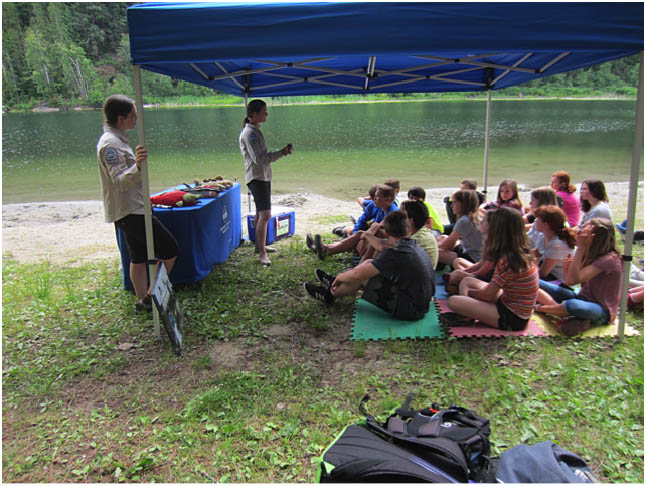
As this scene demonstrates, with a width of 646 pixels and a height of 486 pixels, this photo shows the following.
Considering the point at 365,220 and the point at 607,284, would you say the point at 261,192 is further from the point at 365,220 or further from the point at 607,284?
the point at 607,284

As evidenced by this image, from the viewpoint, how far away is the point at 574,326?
354 cm

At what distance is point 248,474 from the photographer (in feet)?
7.42

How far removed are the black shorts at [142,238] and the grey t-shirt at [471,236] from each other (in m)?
2.94

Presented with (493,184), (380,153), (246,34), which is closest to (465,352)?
(246,34)

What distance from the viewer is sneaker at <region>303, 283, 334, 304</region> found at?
4.28 m

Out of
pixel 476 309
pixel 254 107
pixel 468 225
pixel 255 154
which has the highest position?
Answer: pixel 254 107

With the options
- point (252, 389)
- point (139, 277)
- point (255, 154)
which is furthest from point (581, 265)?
point (139, 277)

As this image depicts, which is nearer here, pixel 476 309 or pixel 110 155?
pixel 110 155

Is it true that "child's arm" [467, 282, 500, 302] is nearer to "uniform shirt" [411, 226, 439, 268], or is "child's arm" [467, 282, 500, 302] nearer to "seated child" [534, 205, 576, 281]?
"uniform shirt" [411, 226, 439, 268]

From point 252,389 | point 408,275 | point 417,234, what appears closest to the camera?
point 252,389

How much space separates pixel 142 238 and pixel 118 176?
0.57 meters

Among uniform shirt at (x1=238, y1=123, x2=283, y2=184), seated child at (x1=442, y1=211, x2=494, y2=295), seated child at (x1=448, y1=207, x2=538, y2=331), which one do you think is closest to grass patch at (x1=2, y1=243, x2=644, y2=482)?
seated child at (x1=448, y1=207, x2=538, y2=331)

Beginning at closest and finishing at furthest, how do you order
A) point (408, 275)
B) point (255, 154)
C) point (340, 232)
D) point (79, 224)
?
point (408, 275), point (255, 154), point (340, 232), point (79, 224)

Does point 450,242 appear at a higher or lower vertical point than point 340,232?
higher
